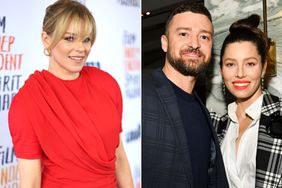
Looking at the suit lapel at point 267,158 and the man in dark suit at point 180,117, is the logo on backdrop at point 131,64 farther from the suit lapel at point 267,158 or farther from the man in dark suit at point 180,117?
the suit lapel at point 267,158

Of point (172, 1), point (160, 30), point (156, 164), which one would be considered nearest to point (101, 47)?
point (156, 164)

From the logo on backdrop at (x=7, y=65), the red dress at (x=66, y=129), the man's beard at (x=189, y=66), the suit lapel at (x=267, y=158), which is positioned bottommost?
→ the suit lapel at (x=267, y=158)

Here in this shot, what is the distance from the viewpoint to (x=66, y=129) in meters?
0.81

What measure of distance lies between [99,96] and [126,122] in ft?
0.55

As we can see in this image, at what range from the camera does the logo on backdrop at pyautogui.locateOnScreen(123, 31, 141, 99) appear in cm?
104

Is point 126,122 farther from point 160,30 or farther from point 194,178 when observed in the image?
point 160,30

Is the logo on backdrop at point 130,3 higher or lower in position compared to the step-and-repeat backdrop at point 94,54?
Answer: higher

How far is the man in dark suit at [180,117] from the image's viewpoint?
1.31 m

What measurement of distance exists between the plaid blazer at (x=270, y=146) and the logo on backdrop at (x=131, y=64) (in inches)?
25.1

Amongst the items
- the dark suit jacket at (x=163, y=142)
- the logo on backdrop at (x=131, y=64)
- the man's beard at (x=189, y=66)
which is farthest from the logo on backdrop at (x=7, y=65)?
the man's beard at (x=189, y=66)

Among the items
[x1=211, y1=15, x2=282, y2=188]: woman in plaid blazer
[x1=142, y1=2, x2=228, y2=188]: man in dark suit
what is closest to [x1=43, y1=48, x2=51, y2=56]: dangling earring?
[x1=142, y1=2, x2=228, y2=188]: man in dark suit

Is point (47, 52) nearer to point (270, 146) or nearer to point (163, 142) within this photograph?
point (163, 142)

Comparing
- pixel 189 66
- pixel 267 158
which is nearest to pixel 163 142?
pixel 189 66

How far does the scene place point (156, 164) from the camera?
1.31 m
